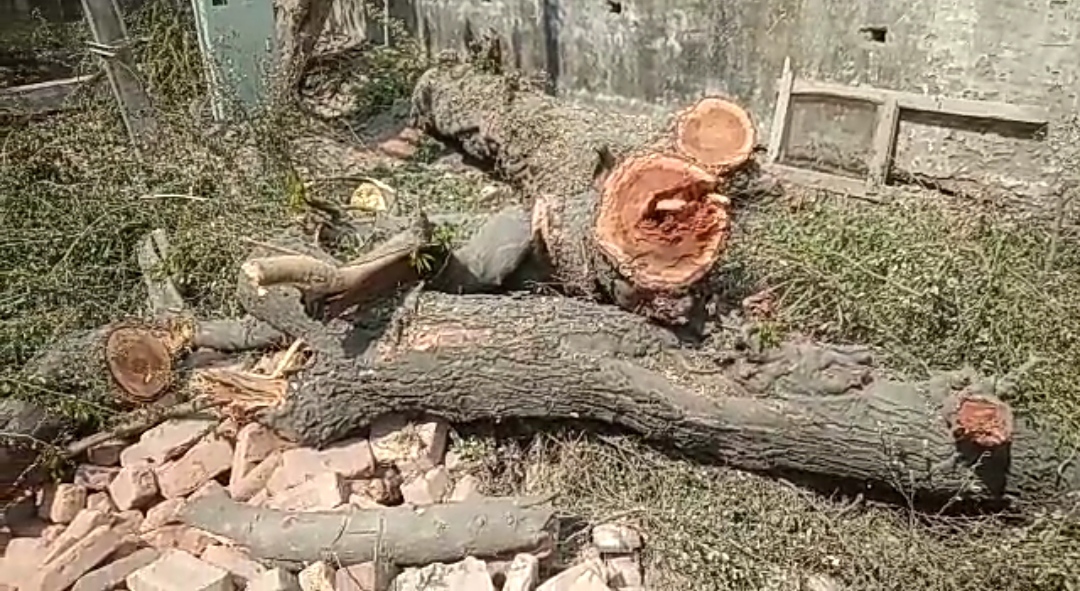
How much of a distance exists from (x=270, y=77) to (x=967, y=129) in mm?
4200

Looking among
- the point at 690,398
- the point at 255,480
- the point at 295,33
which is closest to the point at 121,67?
the point at 295,33

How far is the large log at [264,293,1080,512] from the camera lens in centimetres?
367

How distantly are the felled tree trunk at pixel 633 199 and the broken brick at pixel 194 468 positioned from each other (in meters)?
1.55

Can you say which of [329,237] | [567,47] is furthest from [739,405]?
[567,47]

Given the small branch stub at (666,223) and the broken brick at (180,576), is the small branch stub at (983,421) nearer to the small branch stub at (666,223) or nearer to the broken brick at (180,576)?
the small branch stub at (666,223)

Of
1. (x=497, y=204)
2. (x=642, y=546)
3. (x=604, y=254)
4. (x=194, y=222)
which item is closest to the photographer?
(x=642, y=546)

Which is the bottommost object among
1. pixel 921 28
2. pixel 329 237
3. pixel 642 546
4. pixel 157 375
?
pixel 642 546

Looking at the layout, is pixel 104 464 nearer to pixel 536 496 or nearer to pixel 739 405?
pixel 536 496

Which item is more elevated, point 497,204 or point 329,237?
point 329,237

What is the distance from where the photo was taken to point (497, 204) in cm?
632

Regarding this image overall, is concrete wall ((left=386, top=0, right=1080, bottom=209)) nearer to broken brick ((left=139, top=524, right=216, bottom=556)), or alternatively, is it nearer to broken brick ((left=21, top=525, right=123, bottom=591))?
broken brick ((left=139, top=524, right=216, bottom=556))

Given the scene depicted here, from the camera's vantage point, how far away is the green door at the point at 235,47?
657cm

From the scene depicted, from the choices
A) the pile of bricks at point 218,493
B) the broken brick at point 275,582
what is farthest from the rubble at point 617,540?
the broken brick at point 275,582

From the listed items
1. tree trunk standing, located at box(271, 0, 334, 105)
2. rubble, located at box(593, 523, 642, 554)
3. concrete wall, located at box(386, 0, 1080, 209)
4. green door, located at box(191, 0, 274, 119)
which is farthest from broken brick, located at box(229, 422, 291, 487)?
concrete wall, located at box(386, 0, 1080, 209)
